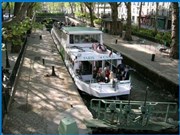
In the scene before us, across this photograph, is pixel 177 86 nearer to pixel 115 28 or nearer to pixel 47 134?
pixel 47 134

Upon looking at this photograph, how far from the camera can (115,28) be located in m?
47.1

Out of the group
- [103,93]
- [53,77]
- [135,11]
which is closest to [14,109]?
[103,93]

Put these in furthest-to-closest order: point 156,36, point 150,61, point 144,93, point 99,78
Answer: point 156,36, point 150,61, point 144,93, point 99,78

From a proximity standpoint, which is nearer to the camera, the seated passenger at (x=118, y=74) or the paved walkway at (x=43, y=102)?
the paved walkway at (x=43, y=102)

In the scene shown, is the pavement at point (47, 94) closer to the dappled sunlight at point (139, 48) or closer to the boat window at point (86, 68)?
the boat window at point (86, 68)

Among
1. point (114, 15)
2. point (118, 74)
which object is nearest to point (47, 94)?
point (118, 74)

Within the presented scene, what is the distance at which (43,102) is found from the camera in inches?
594

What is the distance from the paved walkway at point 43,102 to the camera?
12.1 metres

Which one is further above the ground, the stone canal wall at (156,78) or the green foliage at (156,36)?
the green foliage at (156,36)

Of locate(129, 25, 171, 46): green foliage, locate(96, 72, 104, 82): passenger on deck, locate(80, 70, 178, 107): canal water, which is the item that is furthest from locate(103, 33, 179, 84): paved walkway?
locate(96, 72, 104, 82): passenger on deck

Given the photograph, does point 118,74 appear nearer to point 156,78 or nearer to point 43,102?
point 156,78

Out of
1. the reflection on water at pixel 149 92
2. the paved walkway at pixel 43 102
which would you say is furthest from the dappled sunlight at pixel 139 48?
the paved walkway at pixel 43 102

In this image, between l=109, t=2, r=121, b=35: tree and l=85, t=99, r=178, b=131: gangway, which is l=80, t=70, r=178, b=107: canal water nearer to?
l=85, t=99, r=178, b=131: gangway

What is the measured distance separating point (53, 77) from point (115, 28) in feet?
93.3
